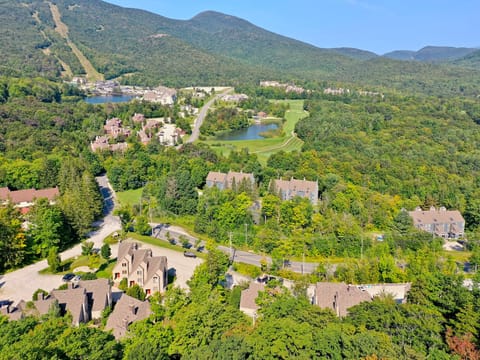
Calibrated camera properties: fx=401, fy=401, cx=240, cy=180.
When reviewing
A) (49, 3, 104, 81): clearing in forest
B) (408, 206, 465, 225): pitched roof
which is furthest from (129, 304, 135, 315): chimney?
(49, 3, 104, 81): clearing in forest

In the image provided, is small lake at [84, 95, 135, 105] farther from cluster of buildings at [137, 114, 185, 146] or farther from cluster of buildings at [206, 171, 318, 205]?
cluster of buildings at [206, 171, 318, 205]

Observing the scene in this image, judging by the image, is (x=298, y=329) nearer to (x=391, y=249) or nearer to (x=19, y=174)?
(x=391, y=249)

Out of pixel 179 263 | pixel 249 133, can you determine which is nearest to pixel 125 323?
pixel 179 263

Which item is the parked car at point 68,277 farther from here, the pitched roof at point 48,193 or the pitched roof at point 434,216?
the pitched roof at point 434,216

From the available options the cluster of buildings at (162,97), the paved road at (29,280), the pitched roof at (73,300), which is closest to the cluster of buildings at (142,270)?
the pitched roof at (73,300)

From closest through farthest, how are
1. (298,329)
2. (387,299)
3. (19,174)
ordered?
(298,329) < (387,299) < (19,174)

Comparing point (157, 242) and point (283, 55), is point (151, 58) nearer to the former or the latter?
point (283, 55)

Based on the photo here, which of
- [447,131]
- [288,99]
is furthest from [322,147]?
[288,99]
